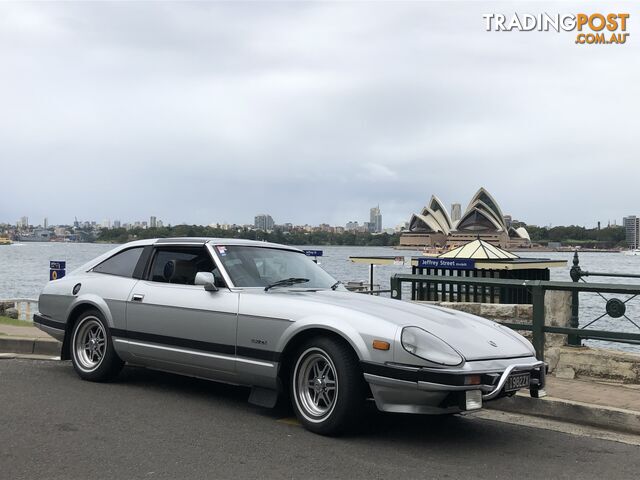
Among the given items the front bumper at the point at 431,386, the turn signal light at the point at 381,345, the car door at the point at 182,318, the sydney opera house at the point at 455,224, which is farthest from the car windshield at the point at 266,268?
the sydney opera house at the point at 455,224

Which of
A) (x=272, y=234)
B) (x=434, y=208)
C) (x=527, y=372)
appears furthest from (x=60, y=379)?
(x=434, y=208)

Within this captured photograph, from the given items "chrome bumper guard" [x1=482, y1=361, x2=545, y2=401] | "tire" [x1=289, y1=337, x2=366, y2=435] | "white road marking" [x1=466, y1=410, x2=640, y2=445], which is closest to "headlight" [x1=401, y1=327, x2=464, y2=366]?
"chrome bumper guard" [x1=482, y1=361, x2=545, y2=401]

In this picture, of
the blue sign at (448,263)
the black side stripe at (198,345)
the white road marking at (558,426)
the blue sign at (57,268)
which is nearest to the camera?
the white road marking at (558,426)

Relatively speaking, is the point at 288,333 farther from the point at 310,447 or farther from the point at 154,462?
the point at 154,462

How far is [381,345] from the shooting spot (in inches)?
212

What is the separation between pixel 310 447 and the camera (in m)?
5.31

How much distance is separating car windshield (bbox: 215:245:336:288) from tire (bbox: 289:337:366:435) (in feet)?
3.51

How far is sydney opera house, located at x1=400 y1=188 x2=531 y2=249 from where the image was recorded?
67.4m

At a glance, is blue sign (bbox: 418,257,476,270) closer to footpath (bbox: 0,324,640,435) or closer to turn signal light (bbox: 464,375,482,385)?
footpath (bbox: 0,324,640,435)

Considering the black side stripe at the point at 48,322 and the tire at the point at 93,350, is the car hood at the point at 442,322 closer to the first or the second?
the tire at the point at 93,350

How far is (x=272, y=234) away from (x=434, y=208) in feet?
135

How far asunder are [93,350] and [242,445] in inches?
119

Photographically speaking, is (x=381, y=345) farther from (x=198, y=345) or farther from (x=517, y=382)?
(x=198, y=345)

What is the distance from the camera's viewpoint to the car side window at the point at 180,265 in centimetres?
703
